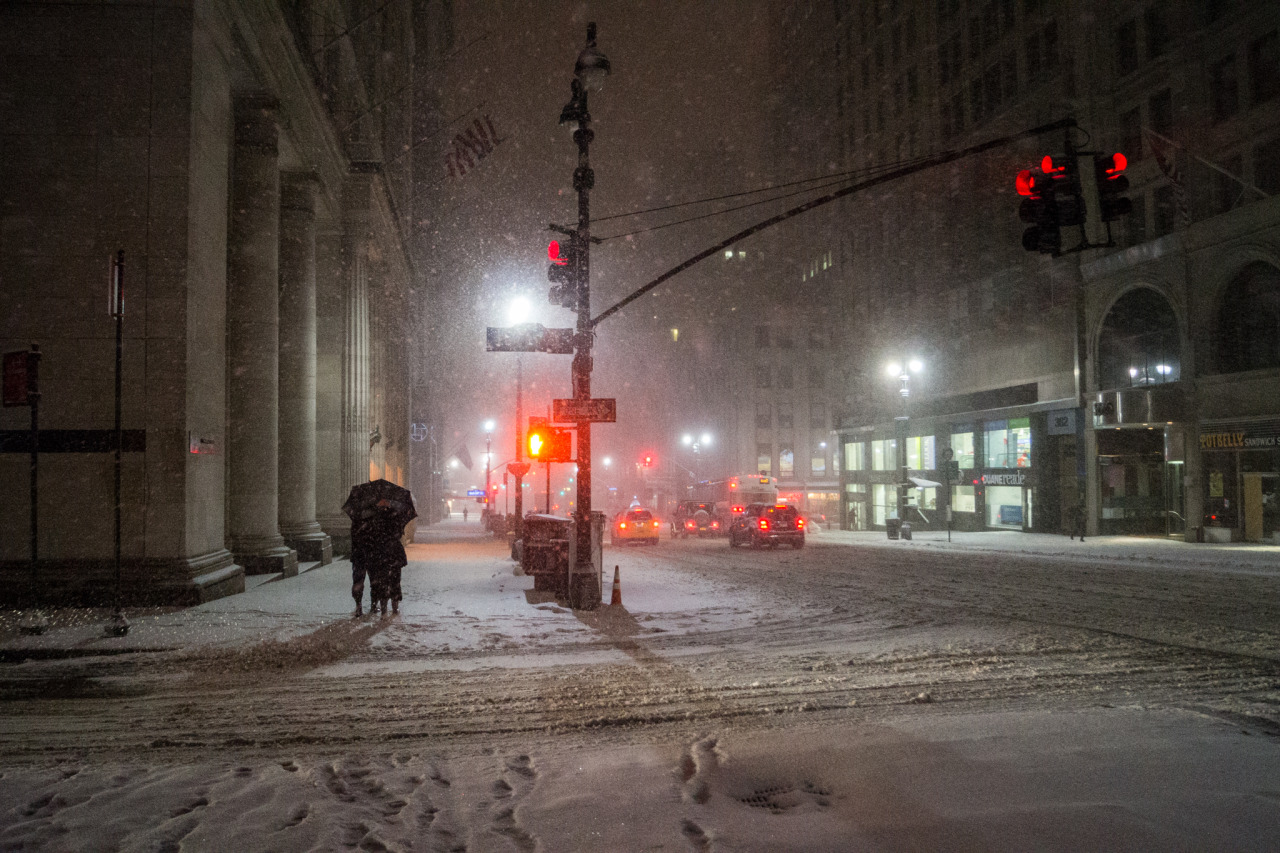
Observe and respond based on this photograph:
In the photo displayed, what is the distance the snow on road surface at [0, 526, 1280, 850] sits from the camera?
13.7 feet

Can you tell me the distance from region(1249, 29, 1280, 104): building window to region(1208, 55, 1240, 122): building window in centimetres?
57

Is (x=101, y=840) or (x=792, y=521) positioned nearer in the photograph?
(x=101, y=840)

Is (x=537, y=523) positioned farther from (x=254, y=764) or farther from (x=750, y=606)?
(x=254, y=764)

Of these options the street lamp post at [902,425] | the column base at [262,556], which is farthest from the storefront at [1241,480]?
the column base at [262,556]

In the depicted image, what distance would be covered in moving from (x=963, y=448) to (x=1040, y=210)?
37426 millimetres

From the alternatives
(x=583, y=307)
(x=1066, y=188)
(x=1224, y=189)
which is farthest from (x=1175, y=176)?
(x=583, y=307)

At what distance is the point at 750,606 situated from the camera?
13.2 meters

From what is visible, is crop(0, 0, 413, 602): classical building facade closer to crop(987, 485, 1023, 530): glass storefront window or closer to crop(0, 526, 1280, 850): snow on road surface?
crop(0, 526, 1280, 850): snow on road surface

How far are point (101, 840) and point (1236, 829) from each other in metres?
5.41

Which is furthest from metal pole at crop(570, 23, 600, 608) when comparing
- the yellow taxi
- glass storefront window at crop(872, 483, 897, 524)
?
glass storefront window at crop(872, 483, 897, 524)

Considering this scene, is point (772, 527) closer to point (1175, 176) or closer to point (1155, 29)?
point (1175, 176)

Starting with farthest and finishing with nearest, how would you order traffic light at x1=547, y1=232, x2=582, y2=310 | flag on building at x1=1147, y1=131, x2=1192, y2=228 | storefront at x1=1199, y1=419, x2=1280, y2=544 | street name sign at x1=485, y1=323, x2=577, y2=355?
1. flag on building at x1=1147, y1=131, x2=1192, y2=228
2. storefront at x1=1199, y1=419, x2=1280, y2=544
3. street name sign at x1=485, y1=323, x2=577, y2=355
4. traffic light at x1=547, y1=232, x2=582, y2=310

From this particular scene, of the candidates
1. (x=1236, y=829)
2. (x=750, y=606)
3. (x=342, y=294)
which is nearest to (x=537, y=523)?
(x=750, y=606)

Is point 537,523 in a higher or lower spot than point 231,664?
higher
